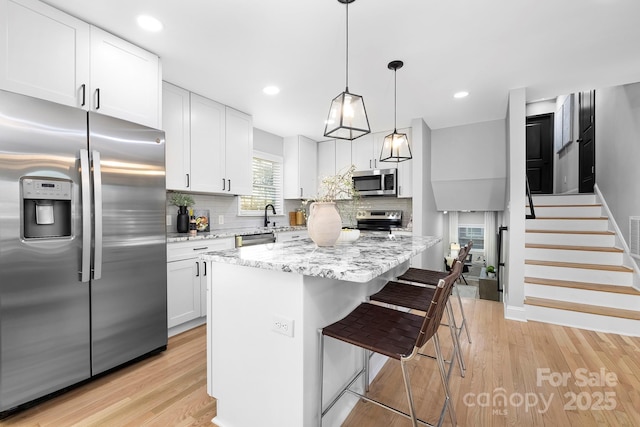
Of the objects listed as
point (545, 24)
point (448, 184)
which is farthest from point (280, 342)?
point (448, 184)

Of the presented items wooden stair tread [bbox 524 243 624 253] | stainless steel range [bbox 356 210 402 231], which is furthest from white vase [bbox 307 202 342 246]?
wooden stair tread [bbox 524 243 624 253]

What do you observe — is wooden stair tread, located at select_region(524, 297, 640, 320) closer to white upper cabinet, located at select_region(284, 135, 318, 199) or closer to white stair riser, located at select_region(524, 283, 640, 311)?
white stair riser, located at select_region(524, 283, 640, 311)

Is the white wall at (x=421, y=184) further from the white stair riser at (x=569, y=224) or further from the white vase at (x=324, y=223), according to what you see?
the white vase at (x=324, y=223)

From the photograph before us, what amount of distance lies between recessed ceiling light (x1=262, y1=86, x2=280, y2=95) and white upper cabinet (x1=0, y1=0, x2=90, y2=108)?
1.47 meters

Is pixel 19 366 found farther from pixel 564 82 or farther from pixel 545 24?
pixel 564 82

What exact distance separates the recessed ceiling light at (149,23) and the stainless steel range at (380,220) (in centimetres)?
329

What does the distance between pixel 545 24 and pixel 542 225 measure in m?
2.89

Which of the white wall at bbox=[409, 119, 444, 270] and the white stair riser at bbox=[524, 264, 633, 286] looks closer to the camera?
the white stair riser at bbox=[524, 264, 633, 286]

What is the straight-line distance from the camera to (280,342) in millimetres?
1341

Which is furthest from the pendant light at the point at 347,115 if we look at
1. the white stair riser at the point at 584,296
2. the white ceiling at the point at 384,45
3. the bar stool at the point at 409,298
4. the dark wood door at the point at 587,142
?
the dark wood door at the point at 587,142

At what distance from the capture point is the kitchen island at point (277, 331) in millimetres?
1278

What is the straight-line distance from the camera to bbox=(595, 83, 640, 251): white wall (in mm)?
3137

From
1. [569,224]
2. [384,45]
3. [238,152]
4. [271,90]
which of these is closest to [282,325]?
[384,45]

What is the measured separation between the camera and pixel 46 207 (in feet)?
5.64
